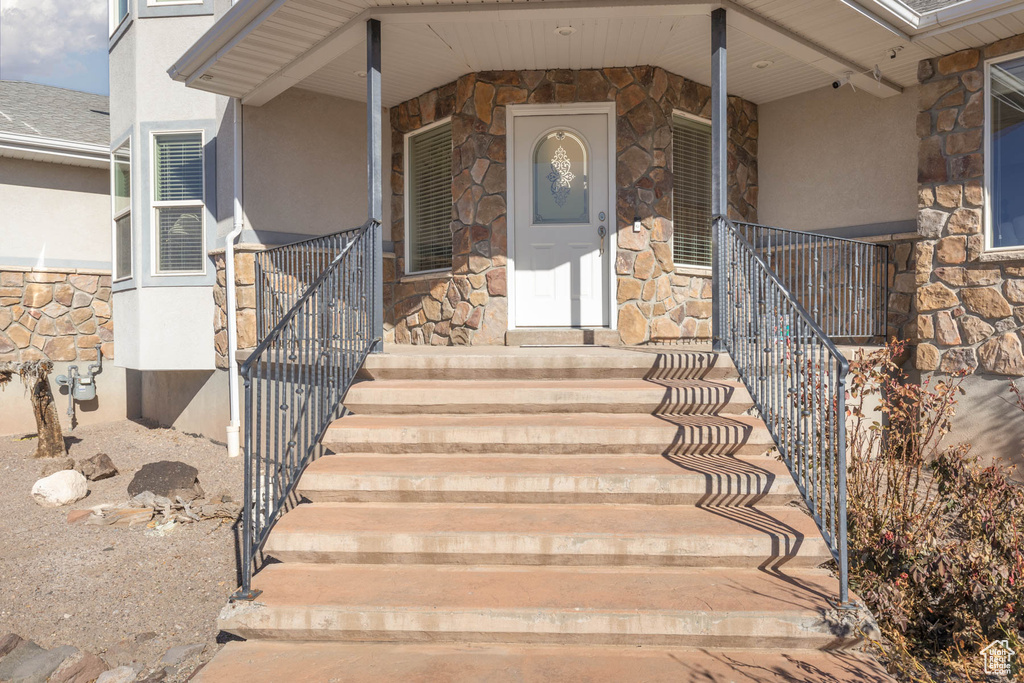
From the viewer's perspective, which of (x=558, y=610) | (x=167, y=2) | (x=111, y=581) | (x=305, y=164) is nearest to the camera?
(x=558, y=610)

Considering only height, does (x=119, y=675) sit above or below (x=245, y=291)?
below

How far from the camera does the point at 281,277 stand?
6609mm

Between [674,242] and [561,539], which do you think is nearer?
[561,539]

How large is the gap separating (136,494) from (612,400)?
4.32m

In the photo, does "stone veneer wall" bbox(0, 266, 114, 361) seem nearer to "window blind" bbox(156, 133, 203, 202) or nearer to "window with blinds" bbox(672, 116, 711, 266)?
"window blind" bbox(156, 133, 203, 202)

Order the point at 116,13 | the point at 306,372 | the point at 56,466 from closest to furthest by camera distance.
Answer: the point at 306,372 → the point at 56,466 → the point at 116,13

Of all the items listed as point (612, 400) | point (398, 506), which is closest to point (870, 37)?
point (612, 400)

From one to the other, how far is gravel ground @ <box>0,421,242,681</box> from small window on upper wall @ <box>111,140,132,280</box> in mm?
3147

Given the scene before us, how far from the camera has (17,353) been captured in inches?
379

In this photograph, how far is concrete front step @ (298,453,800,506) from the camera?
378 centimetres

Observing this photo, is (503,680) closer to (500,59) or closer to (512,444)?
(512,444)

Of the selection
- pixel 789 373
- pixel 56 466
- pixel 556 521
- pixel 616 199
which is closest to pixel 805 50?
pixel 616 199

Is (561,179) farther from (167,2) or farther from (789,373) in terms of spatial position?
(167,2)

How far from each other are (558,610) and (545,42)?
5020 mm
